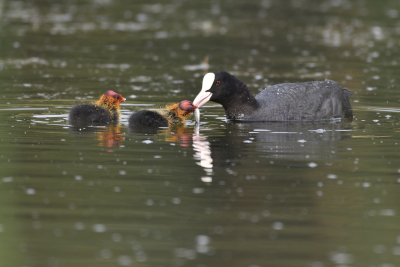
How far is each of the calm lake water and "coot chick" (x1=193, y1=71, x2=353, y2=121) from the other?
0.39 meters

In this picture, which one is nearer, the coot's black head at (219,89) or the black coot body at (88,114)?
the black coot body at (88,114)

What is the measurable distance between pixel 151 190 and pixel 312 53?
1778 centimetres

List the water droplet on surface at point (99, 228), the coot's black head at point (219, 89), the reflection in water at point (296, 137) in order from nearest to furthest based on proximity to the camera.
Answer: the water droplet on surface at point (99, 228)
the reflection in water at point (296, 137)
the coot's black head at point (219, 89)

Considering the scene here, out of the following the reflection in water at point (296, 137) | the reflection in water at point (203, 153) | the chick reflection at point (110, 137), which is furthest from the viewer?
the chick reflection at point (110, 137)

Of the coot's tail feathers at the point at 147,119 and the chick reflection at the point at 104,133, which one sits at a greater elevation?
the coot's tail feathers at the point at 147,119

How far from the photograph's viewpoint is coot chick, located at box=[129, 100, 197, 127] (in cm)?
1241

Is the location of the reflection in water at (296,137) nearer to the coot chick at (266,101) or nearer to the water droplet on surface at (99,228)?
the coot chick at (266,101)

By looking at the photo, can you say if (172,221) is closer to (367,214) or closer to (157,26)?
(367,214)

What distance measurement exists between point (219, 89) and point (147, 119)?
1.61m

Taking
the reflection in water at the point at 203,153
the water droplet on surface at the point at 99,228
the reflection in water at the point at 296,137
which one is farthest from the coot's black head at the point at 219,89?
the water droplet on surface at the point at 99,228

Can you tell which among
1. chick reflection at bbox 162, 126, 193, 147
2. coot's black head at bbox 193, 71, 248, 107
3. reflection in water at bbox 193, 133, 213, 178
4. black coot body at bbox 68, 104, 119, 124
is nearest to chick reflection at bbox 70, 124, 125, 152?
black coot body at bbox 68, 104, 119, 124

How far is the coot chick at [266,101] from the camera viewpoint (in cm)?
1320

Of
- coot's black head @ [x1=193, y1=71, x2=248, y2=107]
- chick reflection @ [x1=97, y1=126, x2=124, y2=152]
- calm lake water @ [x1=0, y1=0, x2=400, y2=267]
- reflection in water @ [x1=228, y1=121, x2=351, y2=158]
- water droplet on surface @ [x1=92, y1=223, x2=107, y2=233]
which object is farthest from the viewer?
coot's black head @ [x1=193, y1=71, x2=248, y2=107]

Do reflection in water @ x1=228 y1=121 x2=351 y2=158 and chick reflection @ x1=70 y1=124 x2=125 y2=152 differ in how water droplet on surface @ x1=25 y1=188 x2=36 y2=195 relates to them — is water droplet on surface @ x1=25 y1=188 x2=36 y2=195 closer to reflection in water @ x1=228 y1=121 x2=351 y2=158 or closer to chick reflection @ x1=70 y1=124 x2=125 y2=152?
chick reflection @ x1=70 y1=124 x2=125 y2=152
